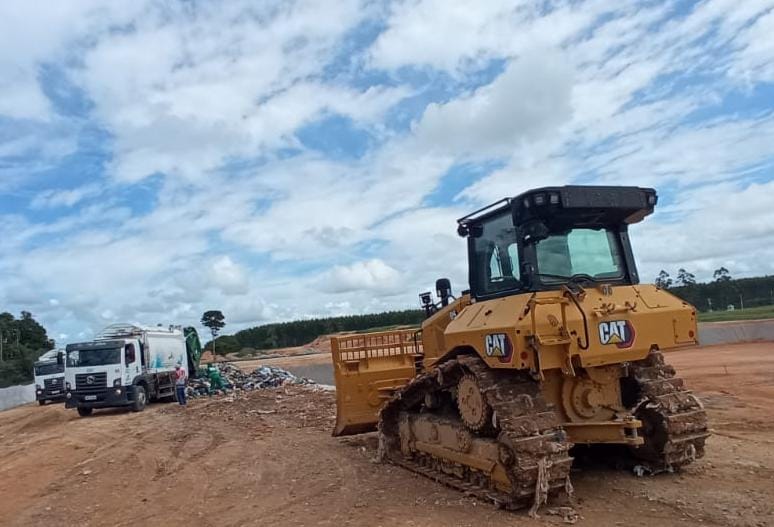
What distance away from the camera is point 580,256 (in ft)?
24.4

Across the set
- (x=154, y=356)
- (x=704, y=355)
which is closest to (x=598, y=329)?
(x=154, y=356)

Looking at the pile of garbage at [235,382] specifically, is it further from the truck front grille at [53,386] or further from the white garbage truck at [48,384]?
the white garbage truck at [48,384]

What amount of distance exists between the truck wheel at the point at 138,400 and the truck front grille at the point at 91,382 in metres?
1.01

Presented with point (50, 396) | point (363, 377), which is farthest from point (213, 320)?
point (363, 377)

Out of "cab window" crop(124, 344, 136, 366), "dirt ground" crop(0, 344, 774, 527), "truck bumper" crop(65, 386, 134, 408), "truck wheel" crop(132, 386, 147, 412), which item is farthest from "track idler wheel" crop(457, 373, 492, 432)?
"cab window" crop(124, 344, 136, 366)

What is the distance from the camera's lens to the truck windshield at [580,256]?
285 inches

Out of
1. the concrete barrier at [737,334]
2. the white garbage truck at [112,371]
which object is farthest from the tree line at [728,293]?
the white garbage truck at [112,371]

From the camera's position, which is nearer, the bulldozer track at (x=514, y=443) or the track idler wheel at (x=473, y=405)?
the bulldozer track at (x=514, y=443)

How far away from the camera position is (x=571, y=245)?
743cm

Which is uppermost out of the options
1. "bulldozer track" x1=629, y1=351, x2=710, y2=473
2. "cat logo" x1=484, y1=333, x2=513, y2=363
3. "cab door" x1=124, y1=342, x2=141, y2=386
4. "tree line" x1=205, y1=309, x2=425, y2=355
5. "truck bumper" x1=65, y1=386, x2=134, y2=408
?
"tree line" x1=205, y1=309, x2=425, y2=355

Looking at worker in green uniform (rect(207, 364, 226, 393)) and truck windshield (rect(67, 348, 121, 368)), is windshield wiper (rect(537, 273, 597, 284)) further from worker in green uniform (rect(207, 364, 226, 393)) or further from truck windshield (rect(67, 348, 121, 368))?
worker in green uniform (rect(207, 364, 226, 393))

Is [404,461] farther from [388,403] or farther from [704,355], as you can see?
[704,355]

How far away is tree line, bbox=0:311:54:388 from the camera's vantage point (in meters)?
48.0

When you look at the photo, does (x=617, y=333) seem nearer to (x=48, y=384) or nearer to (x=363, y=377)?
(x=363, y=377)
